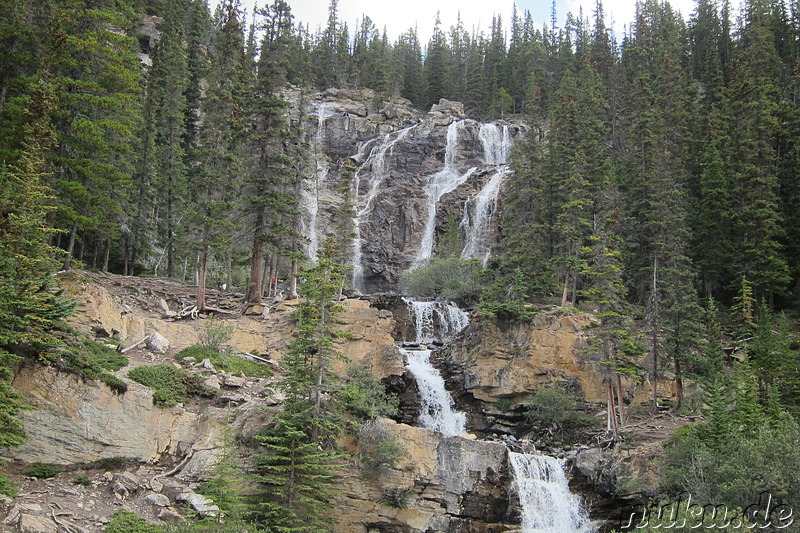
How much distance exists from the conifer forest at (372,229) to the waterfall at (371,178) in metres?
0.67

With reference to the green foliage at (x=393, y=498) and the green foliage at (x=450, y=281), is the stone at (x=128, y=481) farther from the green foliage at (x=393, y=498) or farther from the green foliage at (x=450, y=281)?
the green foliage at (x=450, y=281)

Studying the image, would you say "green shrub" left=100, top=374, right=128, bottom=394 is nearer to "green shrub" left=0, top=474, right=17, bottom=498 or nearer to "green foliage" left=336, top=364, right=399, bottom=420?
"green shrub" left=0, top=474, right=17, bottom=498

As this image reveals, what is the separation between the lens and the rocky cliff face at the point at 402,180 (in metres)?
54.8

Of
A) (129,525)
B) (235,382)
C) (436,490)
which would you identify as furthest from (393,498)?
(129,525)

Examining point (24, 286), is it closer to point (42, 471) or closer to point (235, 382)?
point (42, 471)

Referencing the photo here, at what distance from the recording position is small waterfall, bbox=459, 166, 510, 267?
2026 inches

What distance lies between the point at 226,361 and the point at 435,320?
1731cm

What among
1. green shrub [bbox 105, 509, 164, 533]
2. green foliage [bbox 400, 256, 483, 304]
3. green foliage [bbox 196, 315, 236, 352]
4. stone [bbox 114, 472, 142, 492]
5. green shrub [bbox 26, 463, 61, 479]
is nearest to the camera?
green shrub [bbox 105, 509, 164, 533]

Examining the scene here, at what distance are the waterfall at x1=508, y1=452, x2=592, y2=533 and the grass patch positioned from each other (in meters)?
12.4

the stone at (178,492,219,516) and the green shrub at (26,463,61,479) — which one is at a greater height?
the green shrub at (26,463,61,479)

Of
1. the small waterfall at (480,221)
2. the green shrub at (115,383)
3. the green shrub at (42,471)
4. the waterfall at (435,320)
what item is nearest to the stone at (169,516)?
the green shrub at (42,471)

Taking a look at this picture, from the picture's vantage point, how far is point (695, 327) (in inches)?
1142

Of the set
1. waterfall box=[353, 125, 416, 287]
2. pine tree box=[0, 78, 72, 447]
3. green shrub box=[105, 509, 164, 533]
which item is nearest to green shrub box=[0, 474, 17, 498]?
pine tree box=[0, 78, 72, 447]

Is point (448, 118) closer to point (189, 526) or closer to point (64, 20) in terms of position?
point (64, 20)
